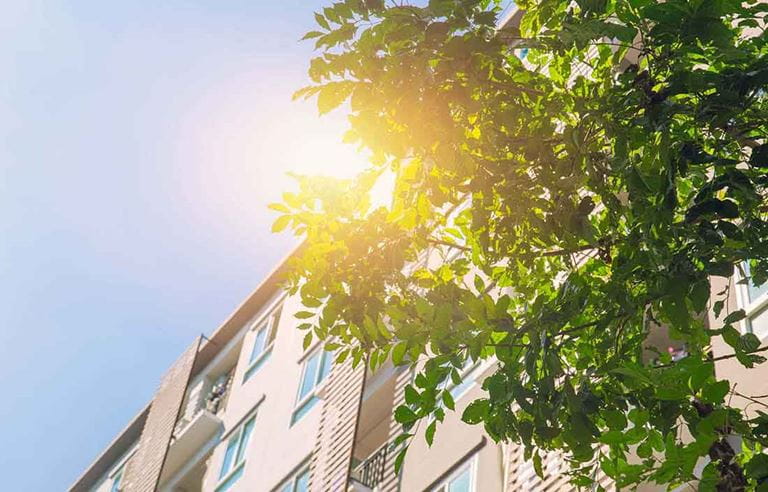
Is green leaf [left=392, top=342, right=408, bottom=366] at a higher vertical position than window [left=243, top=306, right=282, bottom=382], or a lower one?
lower

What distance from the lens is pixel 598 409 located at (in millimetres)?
5438

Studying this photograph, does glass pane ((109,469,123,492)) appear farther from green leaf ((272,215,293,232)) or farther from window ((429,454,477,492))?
green leaf ((272,215,293,232))

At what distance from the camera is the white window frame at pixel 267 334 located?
26125 millimetres

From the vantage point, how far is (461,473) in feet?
46.8

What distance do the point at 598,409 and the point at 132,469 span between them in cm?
2515

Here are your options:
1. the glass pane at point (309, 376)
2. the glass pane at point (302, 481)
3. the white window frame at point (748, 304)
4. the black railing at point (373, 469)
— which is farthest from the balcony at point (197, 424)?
the white window frame at point (748, 304)

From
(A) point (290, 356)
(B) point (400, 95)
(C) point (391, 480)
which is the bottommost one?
(B) point (400, 95)

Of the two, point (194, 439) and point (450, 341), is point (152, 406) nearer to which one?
point (194, 439)

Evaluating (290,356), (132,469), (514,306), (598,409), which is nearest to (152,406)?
(132,469)

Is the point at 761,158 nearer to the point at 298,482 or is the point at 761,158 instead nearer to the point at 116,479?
the point at 298,482

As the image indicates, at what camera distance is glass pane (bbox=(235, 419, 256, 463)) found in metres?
23.6

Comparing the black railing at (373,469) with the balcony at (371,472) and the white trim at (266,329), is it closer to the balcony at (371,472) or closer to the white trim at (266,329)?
the balcony at (371,472)

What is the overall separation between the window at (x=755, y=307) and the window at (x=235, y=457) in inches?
583

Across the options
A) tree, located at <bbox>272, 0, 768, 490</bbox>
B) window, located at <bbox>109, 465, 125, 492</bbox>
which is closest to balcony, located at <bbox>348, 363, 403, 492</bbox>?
tree, located at <bbox>272, 0, 768, 490</bbox>
